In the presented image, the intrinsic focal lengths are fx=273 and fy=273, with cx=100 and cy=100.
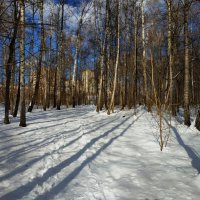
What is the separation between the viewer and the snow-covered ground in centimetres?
471

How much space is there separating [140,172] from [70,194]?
189 cm

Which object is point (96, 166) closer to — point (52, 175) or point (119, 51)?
point (52, 175)

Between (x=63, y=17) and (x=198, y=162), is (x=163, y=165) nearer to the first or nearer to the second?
(x=198, y=162)

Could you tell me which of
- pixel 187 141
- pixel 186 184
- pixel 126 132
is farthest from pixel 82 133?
pixel 186 184

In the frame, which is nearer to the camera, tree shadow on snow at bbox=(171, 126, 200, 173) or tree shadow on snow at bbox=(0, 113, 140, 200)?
tree shadow on snow at bbox=(0, 113, 140, 200)

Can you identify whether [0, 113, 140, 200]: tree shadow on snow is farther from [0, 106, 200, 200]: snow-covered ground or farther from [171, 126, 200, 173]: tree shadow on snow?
[171, 126, 200, 173]: tree shadow on snow

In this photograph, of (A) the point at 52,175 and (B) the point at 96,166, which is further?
(B) the point at 96,166

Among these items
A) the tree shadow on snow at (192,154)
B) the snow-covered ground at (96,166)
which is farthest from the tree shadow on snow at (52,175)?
the tree shadow on snow at (192,154)

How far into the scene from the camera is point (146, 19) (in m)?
21.4

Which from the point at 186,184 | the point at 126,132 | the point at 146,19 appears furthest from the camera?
the point at 146,19

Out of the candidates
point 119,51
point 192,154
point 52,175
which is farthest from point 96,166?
point 119,51

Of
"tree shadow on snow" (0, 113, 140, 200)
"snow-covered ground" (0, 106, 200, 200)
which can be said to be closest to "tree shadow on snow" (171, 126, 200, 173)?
"snow-covered ground" (0, 106, 200, 200)

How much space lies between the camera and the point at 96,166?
20.0ft

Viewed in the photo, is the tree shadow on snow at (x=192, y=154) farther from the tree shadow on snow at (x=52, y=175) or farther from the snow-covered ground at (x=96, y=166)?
the tree shadow on snow at (x=52, y=175)
